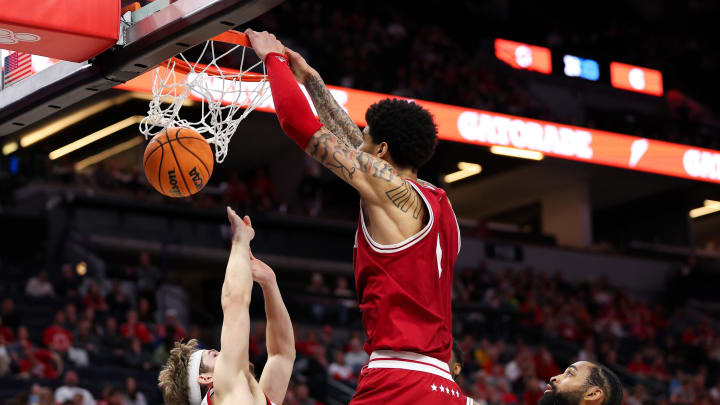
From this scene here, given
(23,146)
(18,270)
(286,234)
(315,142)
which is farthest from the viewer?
(286,234)

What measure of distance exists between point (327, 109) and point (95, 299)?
952 centimetres

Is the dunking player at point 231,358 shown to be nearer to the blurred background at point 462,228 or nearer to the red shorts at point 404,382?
the red shorts at point 404,382

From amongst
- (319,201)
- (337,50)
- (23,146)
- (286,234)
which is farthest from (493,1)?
(23,146)

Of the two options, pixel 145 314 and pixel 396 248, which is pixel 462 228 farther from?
pixel 396 248

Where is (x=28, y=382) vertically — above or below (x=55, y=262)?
below

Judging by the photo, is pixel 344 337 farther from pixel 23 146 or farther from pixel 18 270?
pixel 23 146

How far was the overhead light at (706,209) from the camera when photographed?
2541 centimetres

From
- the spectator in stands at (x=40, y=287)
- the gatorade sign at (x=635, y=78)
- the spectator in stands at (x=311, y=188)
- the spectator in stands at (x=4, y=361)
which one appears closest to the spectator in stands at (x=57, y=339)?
the spectator in stands at (x=4, y=361)

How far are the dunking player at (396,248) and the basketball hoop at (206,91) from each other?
1.18 meters

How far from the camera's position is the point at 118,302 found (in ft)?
43.0

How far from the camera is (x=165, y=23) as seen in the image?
163 inches

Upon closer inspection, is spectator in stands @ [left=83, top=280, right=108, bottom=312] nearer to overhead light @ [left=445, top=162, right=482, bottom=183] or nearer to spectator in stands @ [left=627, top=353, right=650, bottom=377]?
spectator in stands @ [left=627, top=353, right=650, bottom=377]

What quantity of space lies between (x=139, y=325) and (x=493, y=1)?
17080mm

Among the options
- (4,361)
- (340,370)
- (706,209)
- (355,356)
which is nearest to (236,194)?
(355,356)
